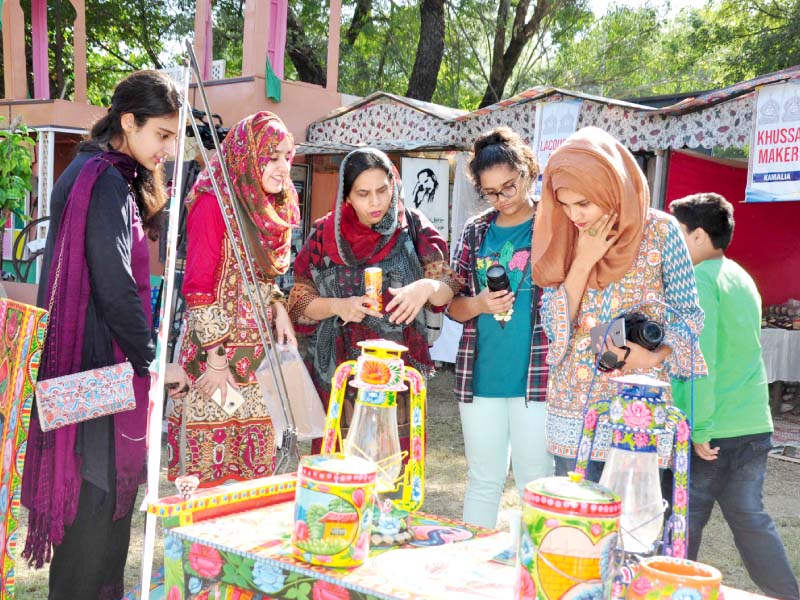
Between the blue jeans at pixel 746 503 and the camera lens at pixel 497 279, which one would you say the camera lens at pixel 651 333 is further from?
the blue jeans at pixel 746 503

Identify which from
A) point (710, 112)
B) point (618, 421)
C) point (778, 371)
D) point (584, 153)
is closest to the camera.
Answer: point (618, 421)

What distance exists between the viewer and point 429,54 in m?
11.1

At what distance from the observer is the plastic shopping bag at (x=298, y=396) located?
95.1 inches

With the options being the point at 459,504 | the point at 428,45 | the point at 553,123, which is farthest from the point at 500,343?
the point at 428,45

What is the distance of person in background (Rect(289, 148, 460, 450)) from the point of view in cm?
245

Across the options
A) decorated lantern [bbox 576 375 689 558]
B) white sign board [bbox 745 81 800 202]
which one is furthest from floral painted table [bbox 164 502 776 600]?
white sign board [bbox 745 81 800 202]

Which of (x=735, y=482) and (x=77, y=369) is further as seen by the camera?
(x=735, y=482)

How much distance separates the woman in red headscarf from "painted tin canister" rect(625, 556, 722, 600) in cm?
163

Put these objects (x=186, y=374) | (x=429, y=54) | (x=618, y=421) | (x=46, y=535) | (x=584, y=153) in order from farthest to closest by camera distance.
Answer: (x=429, y=54)
(x=186, y=374)
(x=46, y=535)
(x=584, y=153)
(x=618, y=421)

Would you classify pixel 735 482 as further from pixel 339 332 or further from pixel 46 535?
pixel 46 535

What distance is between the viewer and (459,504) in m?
4.21

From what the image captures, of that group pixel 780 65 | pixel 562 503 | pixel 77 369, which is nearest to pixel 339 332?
pixel 77 369

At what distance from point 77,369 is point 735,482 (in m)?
2.02

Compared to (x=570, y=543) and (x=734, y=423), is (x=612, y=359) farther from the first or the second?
(x=734, y=423)
